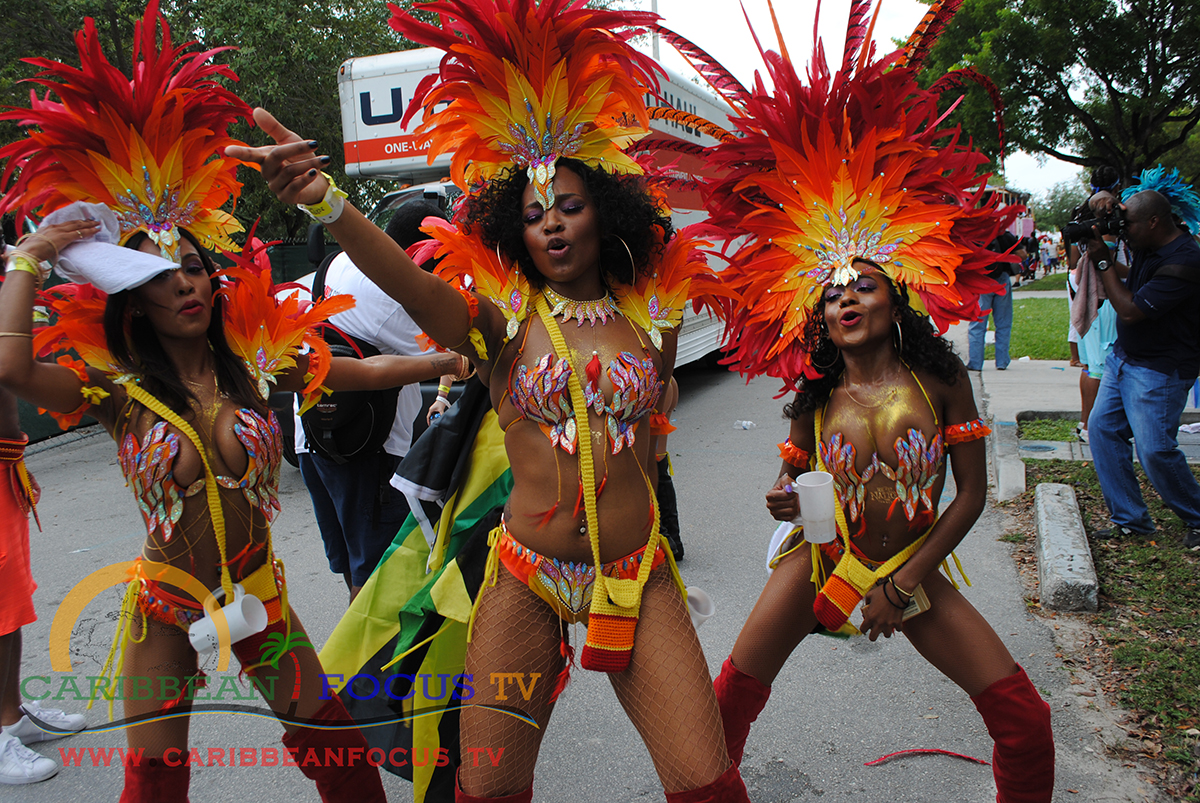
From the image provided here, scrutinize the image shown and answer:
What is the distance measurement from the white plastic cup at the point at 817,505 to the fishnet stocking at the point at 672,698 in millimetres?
482

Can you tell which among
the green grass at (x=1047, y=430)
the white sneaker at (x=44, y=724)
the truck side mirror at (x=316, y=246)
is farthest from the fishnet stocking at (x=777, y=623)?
the green grass at (x=1047, y=430)

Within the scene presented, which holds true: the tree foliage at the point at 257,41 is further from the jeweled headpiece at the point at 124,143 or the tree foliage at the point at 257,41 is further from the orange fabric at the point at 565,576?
the orange fabric at the point at 565,576

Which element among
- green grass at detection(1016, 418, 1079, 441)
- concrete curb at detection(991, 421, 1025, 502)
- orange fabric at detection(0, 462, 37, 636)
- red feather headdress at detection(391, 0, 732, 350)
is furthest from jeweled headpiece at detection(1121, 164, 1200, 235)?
orange fabric at detection(0, 462, 37, 636)

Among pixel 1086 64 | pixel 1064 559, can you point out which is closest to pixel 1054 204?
pixel 1086 64

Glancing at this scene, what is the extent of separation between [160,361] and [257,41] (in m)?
14.0

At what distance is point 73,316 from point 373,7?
15575 millimetres

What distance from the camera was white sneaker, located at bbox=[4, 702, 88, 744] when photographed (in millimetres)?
3422

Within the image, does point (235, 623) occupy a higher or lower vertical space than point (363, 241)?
lower

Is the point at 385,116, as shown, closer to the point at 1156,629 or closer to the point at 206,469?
the point at 206,469

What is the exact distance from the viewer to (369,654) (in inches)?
120

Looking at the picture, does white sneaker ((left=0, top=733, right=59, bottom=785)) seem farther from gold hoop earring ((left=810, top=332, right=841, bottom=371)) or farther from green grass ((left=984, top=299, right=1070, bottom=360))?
green grass ((left=984, top=299, right=1070, bottom=360))

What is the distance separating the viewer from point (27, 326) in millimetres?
2266

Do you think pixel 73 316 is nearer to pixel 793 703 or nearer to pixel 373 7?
pixel 793 703

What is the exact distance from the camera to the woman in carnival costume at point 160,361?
2.32 metres
